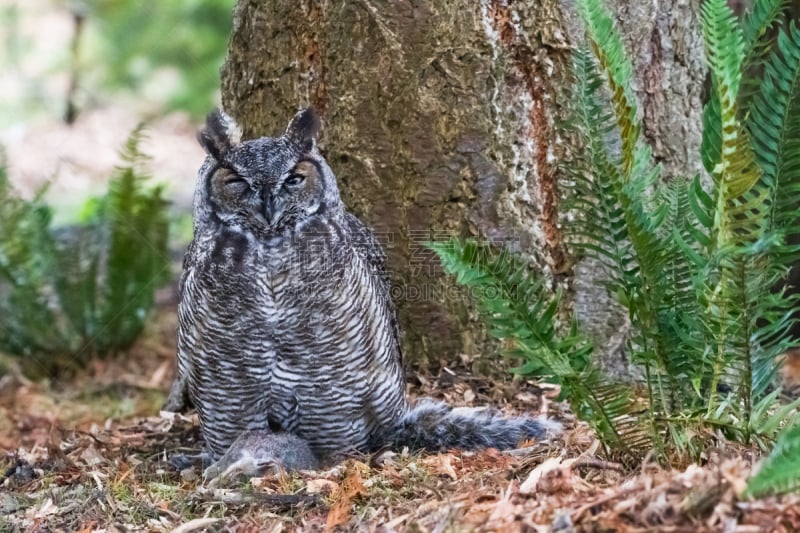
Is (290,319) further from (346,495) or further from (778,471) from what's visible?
(778,471)

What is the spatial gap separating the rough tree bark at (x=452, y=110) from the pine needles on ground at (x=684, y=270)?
1385 millimetres

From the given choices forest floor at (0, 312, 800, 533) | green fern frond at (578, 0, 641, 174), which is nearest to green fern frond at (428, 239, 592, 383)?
forest floor at (0, 312, 800, 533)

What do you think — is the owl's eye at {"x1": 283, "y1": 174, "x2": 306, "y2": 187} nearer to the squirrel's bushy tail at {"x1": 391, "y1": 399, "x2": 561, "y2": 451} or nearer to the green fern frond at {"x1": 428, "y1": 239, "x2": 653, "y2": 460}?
the squirrel's bushy tail at {"x1": 391, "y1": 399, "x2": 561, "y2": 451}

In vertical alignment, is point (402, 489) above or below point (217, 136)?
below

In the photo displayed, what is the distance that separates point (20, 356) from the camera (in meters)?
6.46

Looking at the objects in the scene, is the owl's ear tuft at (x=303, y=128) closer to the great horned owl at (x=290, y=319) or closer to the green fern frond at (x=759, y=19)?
the great horned owl at (x=290, y=319)

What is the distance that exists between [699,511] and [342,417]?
1964mm

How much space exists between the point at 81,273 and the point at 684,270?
474cm

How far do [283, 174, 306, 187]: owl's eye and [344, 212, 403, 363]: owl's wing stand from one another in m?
0.30

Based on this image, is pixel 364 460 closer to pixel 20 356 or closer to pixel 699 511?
pixel 699 511

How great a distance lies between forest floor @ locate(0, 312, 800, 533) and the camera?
233cm

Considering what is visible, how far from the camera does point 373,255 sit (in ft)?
13.6

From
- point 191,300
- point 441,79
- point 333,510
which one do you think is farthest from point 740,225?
point 191,300

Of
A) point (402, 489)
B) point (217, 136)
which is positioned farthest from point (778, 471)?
point (217, 136)
